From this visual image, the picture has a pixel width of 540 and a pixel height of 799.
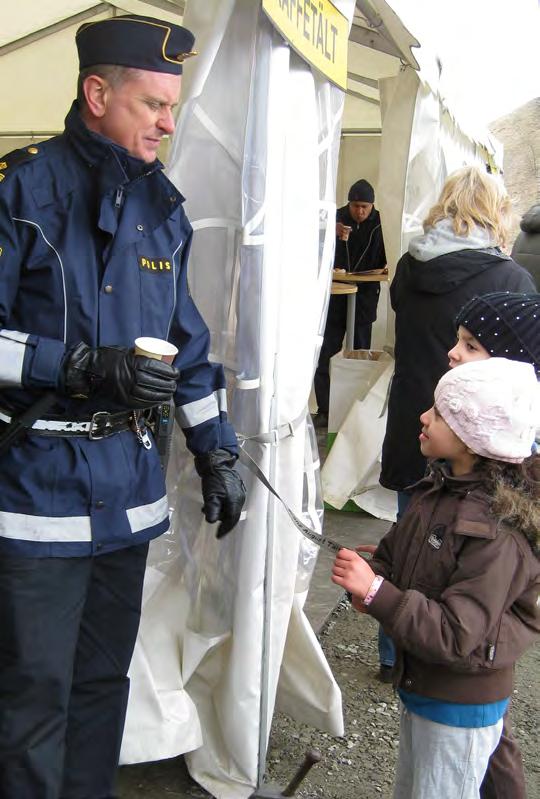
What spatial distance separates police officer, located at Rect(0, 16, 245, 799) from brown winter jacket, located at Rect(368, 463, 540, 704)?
0.63 m

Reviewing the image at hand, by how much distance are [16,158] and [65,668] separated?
113cm

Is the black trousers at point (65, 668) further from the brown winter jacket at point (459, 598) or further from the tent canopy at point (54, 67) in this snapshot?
the tent canopy at point (54, 67)

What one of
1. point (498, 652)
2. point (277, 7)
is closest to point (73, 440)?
point (498, 652)

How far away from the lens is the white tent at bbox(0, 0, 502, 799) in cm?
230

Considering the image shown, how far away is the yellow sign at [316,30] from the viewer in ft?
7.12

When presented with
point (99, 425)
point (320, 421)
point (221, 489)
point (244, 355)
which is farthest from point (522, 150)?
point (99, 425)

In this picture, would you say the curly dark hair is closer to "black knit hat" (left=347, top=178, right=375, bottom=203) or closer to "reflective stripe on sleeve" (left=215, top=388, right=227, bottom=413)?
"reflective stripe on sleeve" (left=215, top=388, right=227, bottom=413)

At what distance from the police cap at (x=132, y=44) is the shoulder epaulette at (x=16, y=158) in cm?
24

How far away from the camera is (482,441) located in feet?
5.75

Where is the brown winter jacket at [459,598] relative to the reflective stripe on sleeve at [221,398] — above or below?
below

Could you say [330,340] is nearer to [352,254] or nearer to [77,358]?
[352,254]

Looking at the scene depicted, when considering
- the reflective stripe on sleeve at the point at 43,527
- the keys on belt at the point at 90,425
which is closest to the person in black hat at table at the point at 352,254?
the keys on belt at the point at 90,425

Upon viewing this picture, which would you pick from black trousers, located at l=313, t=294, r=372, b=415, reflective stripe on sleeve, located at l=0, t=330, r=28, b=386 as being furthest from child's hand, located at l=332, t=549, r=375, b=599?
black trousers, located at l=313, t=294, r=372, b=415

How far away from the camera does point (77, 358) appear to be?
1.75 meters
